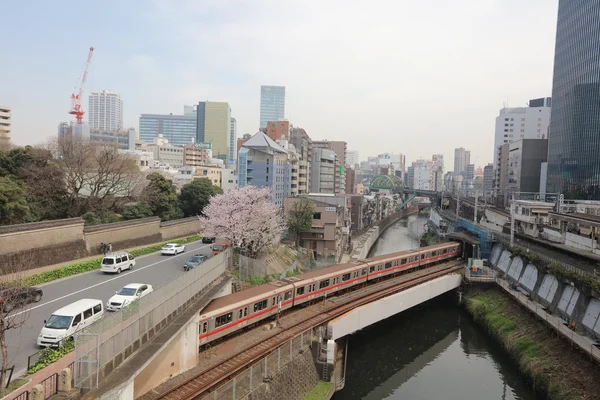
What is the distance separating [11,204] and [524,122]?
4677 inches

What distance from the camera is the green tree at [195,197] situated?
42375 mm

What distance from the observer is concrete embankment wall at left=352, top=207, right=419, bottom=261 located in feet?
152

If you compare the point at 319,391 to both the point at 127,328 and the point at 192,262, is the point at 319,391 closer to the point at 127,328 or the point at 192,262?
the point at 127,328

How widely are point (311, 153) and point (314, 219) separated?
129 feet

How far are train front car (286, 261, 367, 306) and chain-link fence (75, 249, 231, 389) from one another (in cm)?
713

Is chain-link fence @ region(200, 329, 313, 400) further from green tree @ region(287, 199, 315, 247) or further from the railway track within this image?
green tree @ region(287, 199, 315, 247)

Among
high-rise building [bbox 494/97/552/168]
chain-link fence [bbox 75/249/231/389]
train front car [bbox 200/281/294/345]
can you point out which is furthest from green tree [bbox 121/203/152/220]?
high-rise building [bbox 494/97/552/168]

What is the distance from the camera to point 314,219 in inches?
1555

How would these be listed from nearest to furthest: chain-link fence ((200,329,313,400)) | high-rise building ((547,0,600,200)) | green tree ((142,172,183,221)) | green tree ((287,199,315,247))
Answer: chain-link fence ((200,329,313,400)), green tree ((142,172,183,221)), green tree ((287,199,315,247)), high-rise building ((547,0,600,200))

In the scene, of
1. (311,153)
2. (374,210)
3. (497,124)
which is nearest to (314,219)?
(311,153)

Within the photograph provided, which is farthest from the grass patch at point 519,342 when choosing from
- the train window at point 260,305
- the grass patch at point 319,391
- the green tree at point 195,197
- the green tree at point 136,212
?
the green tree at point 195,197

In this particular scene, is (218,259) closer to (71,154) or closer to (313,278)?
(313,278)

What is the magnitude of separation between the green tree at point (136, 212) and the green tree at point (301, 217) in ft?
37.6

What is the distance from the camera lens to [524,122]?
4505 inches
